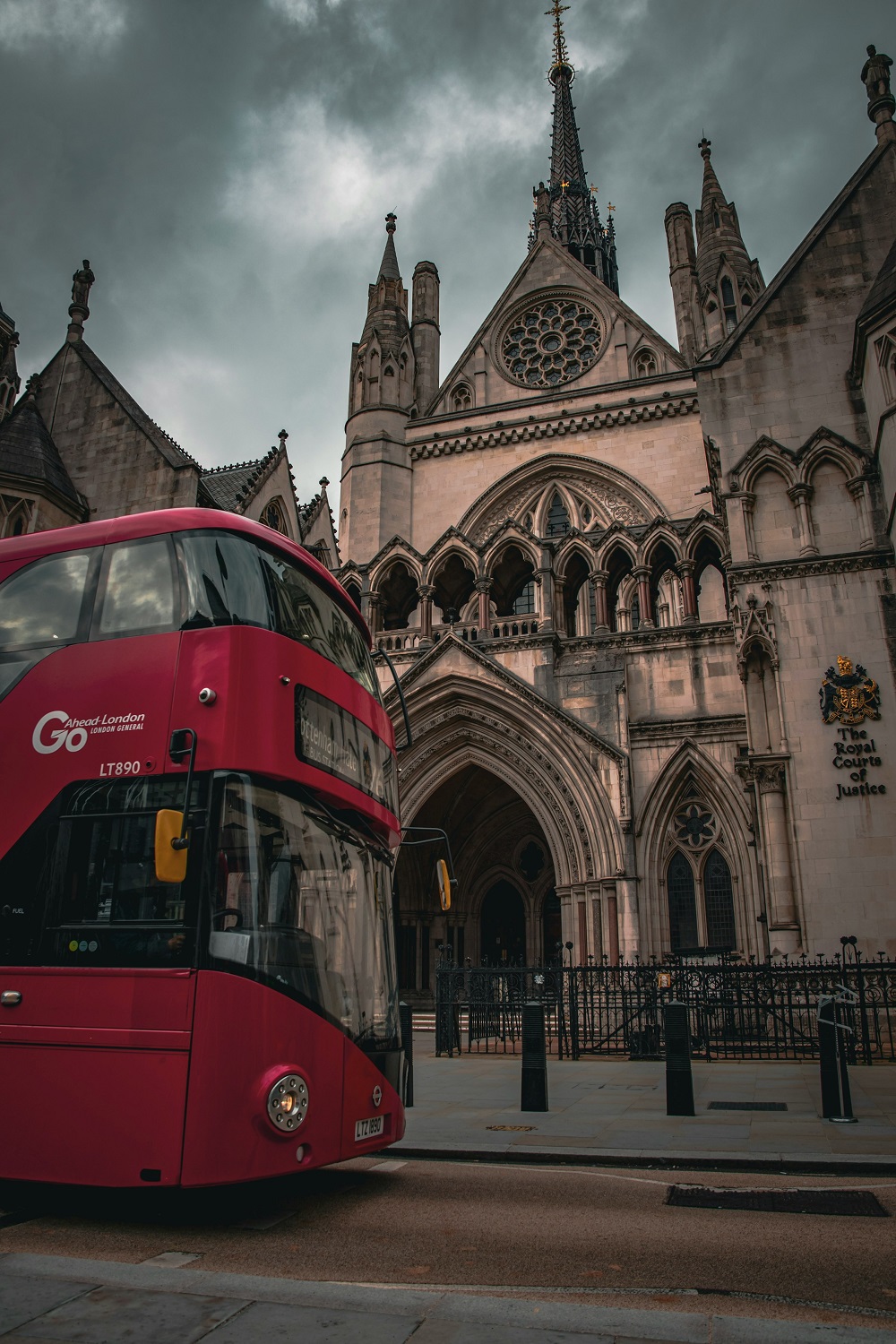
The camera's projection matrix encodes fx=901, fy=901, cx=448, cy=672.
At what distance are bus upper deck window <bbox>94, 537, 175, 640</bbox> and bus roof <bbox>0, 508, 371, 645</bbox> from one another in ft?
0.39

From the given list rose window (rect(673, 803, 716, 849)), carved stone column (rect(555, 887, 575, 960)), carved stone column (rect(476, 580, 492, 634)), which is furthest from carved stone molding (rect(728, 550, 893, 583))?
carved stone column (rect(555, 887, 575, 960))

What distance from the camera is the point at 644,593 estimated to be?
22656 millimetres

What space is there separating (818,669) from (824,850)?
3327mm

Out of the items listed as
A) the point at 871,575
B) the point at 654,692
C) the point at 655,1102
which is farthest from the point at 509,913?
the point at 655,1102

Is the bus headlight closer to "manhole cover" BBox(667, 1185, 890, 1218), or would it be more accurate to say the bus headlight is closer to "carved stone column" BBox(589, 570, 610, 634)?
"manhole cover" BBox(667, 1185, 890, 1218)

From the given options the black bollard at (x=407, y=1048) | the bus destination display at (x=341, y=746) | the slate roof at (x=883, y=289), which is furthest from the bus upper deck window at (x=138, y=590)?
the slate roof at (x=883, y=289)

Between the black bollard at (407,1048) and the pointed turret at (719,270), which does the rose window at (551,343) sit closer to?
the pointed turret at (719,270)

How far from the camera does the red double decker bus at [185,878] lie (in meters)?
5.03

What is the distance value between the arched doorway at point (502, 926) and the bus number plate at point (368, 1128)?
20.9 meters

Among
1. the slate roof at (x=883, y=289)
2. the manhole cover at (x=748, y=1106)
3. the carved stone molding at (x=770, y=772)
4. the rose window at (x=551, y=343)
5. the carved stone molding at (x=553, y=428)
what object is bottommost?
the manhole cover at (x=748, y=1106)

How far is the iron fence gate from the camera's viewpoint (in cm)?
1377

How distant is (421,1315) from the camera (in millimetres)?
3775

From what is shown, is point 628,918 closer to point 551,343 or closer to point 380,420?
point 380,420

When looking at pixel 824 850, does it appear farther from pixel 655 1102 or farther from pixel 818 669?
Result: pixel 655 1102
